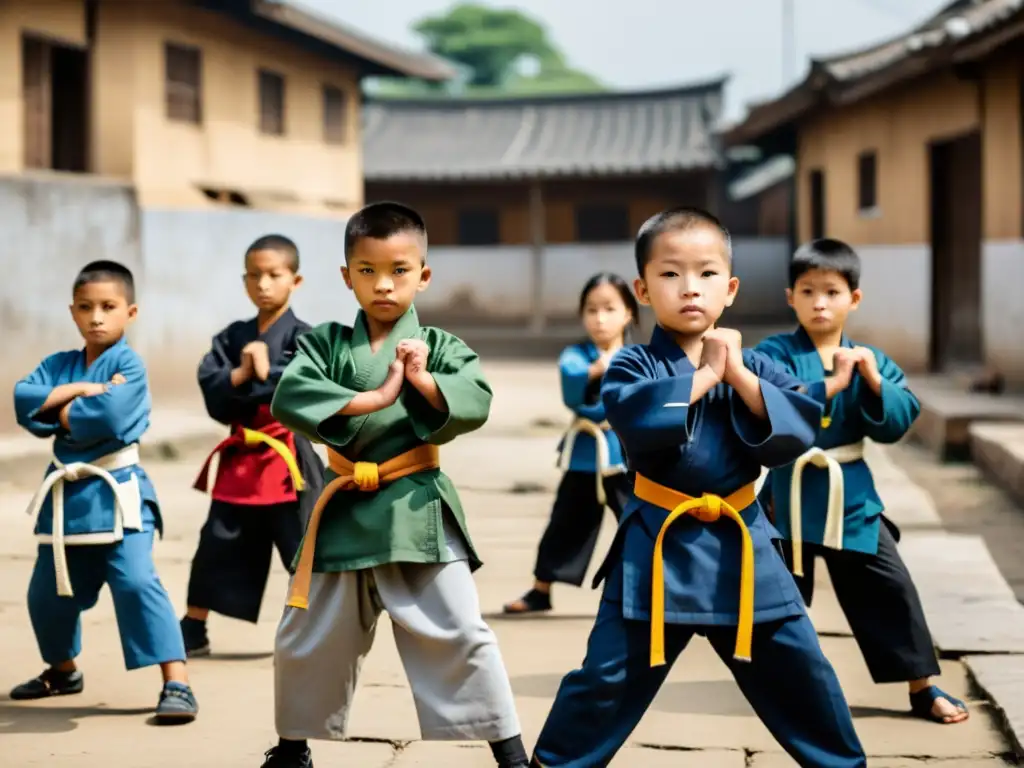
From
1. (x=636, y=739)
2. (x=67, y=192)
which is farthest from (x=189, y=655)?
(x=67, y=192)

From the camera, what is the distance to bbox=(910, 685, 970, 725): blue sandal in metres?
4.59

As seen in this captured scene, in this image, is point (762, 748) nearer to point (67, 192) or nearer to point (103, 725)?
point (103, 725)

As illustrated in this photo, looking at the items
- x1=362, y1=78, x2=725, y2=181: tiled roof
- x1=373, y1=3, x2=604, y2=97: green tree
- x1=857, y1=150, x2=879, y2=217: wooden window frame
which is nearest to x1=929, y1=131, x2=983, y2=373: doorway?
x1=857, y1=150, x2=879, y2=217: wooden window frame

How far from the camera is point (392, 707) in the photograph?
15.6 ft

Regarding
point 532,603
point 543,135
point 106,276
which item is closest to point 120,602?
point 106,276

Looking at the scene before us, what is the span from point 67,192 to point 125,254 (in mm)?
1175

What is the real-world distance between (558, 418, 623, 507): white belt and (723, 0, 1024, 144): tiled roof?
24.2 ft

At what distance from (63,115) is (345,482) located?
12229 mm

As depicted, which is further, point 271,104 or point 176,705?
point 271,104

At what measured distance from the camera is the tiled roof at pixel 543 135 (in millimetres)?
28156

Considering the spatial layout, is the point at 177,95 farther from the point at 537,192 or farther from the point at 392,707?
the point at 537,192

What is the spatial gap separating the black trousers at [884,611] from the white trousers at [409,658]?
1350mm

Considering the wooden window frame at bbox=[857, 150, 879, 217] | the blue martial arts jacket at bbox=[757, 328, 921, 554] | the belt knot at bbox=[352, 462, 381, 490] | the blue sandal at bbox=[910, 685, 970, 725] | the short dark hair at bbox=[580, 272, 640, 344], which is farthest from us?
the wooden window frame at bbox=[857, 150, 879, 217]

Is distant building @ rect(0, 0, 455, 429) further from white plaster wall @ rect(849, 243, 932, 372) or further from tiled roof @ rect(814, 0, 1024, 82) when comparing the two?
white plaster wall @ rect(849, 243, 932, 372)
